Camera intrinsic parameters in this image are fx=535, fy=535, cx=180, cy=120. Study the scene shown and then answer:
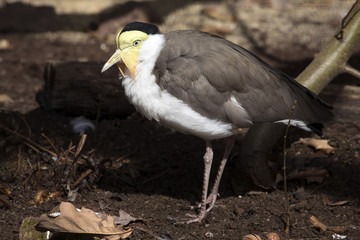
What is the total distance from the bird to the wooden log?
1.29m

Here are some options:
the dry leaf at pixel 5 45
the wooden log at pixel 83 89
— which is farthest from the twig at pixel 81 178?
the dry leaf at pixel 5 45

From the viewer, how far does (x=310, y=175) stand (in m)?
4.38

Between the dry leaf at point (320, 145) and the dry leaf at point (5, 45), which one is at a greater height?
the dry leaf at point (5, 45)

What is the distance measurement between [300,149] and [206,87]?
4.92ft

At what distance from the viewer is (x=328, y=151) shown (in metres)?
4.66

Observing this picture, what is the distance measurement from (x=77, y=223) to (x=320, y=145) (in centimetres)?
234

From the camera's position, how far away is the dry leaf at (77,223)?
3289 millimetres

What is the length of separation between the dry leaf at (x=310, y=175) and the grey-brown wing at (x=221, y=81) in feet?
1.87

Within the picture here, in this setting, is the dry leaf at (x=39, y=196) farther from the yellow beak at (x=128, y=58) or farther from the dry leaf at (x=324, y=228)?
the dry leaf at (x=324, y=228)

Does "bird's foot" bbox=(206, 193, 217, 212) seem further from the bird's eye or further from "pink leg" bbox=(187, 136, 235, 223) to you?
the bird's eye

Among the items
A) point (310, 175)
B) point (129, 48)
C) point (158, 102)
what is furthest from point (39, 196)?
point (310, 175)

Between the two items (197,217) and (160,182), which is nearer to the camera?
(197,217)

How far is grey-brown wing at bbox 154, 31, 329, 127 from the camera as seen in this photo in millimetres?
3627

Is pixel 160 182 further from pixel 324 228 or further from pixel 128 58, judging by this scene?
pixel 324 228
